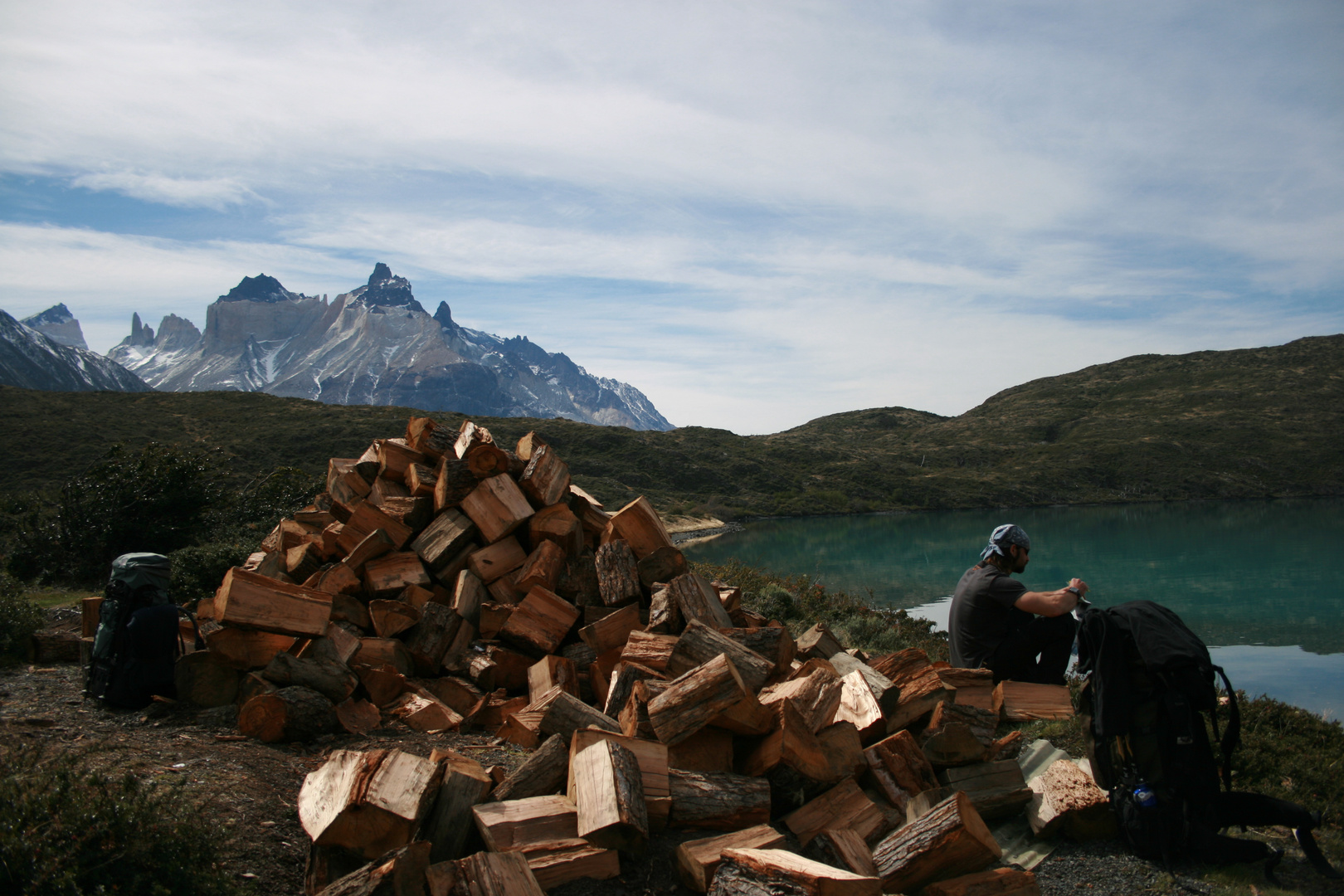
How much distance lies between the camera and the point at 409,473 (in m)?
6.39

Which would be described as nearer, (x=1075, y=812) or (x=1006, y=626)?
(x=1075, y=812)

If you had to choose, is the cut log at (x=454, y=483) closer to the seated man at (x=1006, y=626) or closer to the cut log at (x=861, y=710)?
the cut log at (x=861, y=710)

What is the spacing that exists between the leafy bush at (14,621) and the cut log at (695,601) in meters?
4.98

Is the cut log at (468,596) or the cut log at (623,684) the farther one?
the cut log at (468,596)

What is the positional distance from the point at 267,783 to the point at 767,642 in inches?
111

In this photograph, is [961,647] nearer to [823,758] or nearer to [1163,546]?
[823,758]

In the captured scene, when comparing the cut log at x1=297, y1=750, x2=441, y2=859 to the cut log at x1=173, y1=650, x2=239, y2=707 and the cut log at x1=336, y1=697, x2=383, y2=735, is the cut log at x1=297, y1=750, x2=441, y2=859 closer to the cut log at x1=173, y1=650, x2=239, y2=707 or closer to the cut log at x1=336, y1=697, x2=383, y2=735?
the cut log at x1=336, y1=697, x2=383, y2=735

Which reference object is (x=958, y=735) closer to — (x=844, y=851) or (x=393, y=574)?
(x=844, y=851)

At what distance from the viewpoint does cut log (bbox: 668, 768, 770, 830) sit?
332 centimetres

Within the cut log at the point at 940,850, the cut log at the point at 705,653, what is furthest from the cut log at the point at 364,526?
the cut log at the point at 940,850

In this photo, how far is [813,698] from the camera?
385 cm

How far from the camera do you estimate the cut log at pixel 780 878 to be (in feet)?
8.32

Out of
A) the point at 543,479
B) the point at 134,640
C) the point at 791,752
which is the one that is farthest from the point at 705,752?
the point at 134,640

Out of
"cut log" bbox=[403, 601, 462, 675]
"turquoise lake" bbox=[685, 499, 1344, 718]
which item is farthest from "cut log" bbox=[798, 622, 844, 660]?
"turquoise lake" bbox=[685, 499, 1344, 718]
